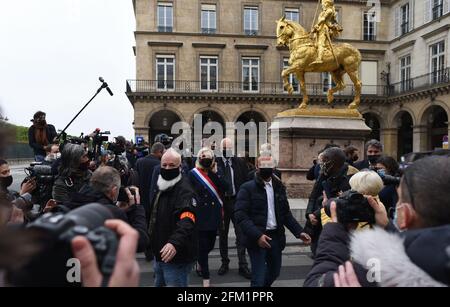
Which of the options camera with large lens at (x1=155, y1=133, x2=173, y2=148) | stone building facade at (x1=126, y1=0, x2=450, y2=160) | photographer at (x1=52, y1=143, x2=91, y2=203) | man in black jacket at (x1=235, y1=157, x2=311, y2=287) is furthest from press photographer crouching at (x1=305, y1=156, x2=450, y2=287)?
stone building facade at (x1=126, y1=0, x2=450, y2=160)

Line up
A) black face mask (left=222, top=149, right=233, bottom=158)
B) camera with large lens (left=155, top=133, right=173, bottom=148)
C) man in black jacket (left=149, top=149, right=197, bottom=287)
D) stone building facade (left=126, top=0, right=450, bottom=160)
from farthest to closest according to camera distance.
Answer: stone building facade (left=126, top=0, right=450, bottom=160) < camera with large lens (left=155, top=133, right=173, bottom=148) < black face mask (left=222, top=149, right=233, bottom=158) < man in black jacket (left=149, top=149, right=197, bottom=287)

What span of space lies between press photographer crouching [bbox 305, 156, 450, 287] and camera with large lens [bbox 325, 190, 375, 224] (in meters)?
0.47

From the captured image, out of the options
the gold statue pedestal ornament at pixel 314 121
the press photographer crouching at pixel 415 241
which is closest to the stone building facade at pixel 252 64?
the gold statue pedestal ornament at pixel 314 121

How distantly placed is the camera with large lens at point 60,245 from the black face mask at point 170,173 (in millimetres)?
2583

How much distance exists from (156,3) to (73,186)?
1274 inches

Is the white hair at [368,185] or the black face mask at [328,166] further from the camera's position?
the black face mask at [328,166]

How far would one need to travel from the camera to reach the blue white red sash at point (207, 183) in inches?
219

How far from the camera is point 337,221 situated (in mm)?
2350

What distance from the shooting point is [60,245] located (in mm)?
1217

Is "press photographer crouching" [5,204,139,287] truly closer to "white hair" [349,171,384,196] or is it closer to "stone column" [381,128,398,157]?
"white hair" [349,171,384,196]

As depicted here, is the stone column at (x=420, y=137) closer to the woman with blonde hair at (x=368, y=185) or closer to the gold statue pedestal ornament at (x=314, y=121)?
the gold statue pedestal ornament at (x=314, y=121)

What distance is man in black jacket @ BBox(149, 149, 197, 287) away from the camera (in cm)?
377
